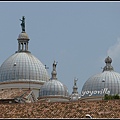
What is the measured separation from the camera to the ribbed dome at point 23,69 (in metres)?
109

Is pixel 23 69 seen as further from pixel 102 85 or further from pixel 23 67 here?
pixel 102 85

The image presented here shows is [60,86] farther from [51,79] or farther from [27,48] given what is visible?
[27,48]

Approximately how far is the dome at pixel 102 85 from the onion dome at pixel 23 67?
20.3ft

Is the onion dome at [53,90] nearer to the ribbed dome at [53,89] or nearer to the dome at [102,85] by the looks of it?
the ribbed dome at [53,89]

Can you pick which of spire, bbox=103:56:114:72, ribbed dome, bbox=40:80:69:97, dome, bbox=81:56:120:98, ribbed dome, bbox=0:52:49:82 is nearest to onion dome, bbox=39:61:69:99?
ribbed dome, bbox=40:80:69:97

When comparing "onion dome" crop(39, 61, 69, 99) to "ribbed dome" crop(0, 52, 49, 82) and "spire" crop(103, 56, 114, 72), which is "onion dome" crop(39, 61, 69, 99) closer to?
"ribbed dome" crop(0, 52, 49, 82)

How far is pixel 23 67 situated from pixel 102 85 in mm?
11131

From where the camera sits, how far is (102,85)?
107m

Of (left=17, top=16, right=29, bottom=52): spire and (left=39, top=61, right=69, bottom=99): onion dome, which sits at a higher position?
(left=17, top=16, right=29, bottom=52): spire

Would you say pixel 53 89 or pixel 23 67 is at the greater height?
pixel 23 67

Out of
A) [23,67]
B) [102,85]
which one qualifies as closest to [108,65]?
[102,85]

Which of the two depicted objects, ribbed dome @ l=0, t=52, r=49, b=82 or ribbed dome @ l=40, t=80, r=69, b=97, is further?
ribbed dome @ l=0, t=52, r=49, b=82

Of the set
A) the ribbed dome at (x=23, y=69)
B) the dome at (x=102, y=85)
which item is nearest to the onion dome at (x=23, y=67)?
the ribbed dome at (x=23, y=69)

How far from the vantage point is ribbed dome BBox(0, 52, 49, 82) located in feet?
A: 358
